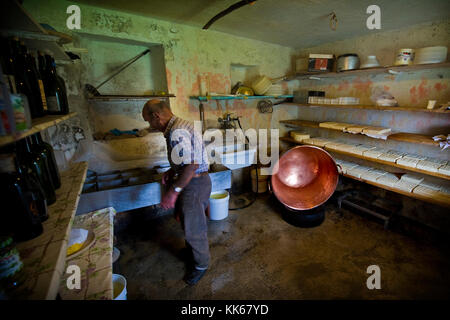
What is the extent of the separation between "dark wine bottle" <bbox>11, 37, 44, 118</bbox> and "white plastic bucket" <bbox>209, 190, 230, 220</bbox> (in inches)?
82.3

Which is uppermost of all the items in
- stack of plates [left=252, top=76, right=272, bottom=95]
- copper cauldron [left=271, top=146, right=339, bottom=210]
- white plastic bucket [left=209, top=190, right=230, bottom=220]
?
stack of plates [left=252, top=76, right=272, bottom=95]

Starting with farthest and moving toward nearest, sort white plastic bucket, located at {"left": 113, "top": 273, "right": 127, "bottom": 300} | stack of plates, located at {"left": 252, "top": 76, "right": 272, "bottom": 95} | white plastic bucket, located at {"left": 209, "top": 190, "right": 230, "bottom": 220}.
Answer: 1. stack of plates, located at {"left": 252, "top": 76, "right": 272, "bottom": 95}
2. white plastic bucket, located at {"left": 209, "top": 190, "right": 230, "bottom": 220}
3. white plastic bucket, located at {"left": 113, "top": 273, "right": 127, "bottom": 300}

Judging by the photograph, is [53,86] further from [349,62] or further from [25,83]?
[349,62]

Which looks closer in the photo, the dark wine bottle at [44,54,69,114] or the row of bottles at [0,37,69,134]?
the row of bottles at [0,37,69,134]

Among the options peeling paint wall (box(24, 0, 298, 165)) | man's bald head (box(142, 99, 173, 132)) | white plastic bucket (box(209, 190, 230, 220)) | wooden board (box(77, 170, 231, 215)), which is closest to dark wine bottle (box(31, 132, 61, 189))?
wooden board (box(77, 170, 231, 215))

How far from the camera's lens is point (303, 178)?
2.74m

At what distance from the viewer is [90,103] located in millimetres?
2609

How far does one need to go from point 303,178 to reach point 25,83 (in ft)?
9.04

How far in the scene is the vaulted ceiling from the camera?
2016mm

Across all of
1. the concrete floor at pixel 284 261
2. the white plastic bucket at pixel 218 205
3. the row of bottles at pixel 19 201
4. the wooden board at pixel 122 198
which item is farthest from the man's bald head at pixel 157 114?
the concrete floor at pixel 284 261

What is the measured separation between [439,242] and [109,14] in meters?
4.66

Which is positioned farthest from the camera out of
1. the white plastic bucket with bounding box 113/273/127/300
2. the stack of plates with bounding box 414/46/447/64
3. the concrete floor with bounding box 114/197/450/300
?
the stack of plates with bounding box 414/46/447/64

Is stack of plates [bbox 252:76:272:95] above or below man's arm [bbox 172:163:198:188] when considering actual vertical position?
above

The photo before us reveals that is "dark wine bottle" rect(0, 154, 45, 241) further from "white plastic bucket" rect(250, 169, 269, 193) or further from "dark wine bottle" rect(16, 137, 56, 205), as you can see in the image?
"white plastic bucket" rect(250, 169, 269, 193)
